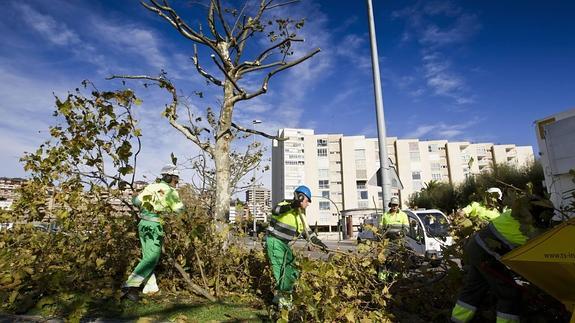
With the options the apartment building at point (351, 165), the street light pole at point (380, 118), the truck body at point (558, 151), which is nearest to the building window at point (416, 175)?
the apartment building at point (351, 165)

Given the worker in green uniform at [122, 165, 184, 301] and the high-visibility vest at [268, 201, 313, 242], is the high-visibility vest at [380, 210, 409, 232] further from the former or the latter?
the worker in green uniform at [122, 165, 184, 301]

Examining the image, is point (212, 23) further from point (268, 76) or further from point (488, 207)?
point (488, 207)

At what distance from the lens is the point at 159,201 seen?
5055 mm

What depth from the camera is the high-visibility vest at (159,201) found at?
5.05 m

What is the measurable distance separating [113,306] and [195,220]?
1472 mm

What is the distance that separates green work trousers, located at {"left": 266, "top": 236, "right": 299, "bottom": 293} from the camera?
A: 4.71m

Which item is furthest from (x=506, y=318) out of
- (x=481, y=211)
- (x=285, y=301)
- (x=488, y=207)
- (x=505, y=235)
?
(x=481, y=211)

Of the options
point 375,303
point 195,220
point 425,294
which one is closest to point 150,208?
point 195,220

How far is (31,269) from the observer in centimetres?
480

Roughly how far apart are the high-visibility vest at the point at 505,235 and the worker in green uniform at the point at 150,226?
3814mm

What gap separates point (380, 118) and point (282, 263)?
13.7 feet

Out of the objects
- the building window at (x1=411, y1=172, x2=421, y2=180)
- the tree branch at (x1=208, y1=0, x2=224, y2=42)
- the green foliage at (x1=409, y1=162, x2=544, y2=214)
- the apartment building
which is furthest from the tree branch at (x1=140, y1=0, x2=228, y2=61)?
the building window at (x1=411, y1=172, x2=421, y2=180)

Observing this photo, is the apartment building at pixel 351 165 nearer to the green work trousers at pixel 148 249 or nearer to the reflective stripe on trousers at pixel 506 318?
the green work trousers at pixel 148 249

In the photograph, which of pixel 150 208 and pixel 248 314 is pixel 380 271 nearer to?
pixel 248 314
